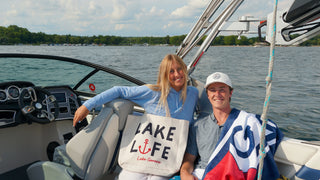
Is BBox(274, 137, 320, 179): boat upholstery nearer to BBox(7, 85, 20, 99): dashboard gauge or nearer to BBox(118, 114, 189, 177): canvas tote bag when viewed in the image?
BBox(118, 114, 189, 177): canvas tote bag

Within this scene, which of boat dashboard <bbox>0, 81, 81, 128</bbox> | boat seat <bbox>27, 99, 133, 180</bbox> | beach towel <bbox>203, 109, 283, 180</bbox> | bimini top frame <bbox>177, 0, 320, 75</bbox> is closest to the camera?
bimini top frame <bbox>177, 0, 320, 75</bbox>

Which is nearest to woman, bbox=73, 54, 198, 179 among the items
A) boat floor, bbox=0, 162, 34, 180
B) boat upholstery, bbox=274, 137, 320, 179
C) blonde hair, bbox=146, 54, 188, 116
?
blonde hair, bbox=146, 54, 188, 116

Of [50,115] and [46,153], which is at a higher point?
[50,115]

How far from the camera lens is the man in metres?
1.40

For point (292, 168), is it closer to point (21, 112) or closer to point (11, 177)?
point (21, 112)

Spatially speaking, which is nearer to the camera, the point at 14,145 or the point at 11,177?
the point at 11,177

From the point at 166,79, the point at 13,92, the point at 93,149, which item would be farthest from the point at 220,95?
the point at 13,92

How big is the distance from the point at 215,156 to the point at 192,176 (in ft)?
0.66

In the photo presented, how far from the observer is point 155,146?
1.69 m

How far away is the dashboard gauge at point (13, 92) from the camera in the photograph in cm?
227

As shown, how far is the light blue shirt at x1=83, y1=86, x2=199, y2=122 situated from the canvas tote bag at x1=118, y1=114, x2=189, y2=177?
0.23ft

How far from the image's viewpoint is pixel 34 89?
7.48 ft

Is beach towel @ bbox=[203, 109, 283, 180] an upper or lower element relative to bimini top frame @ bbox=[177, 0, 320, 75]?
lower

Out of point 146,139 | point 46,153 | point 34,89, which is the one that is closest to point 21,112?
point 34,89
